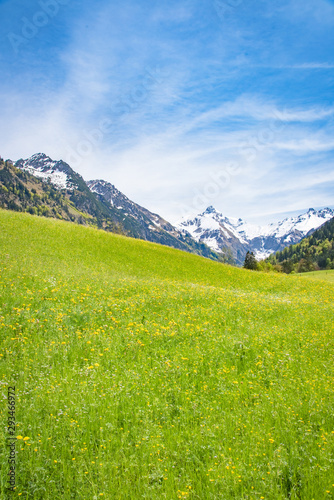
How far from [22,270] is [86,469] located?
12.9 metres

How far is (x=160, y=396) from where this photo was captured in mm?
7133

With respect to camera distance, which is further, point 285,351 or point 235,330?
point 235,330

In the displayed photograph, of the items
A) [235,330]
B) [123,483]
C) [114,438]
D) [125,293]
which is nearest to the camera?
[123,483]

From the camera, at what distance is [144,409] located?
21.6ft

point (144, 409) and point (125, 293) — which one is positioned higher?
point (125, 293)

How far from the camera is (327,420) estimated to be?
633cm

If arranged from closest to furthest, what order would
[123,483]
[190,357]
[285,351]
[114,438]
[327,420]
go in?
[123,483] → [114,438] → [327,420] → [190,357] → [285,351]

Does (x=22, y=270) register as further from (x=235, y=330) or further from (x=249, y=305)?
(x=249, y=305)

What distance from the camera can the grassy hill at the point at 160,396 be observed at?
15.9ft

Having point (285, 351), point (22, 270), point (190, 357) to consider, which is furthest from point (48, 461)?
point (22, 270)

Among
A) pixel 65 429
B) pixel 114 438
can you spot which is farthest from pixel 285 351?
pixel 65 429

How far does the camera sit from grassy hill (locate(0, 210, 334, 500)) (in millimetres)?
4859

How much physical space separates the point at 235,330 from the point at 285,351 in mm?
2329

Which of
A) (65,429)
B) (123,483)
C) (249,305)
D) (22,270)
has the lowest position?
(123,483)
